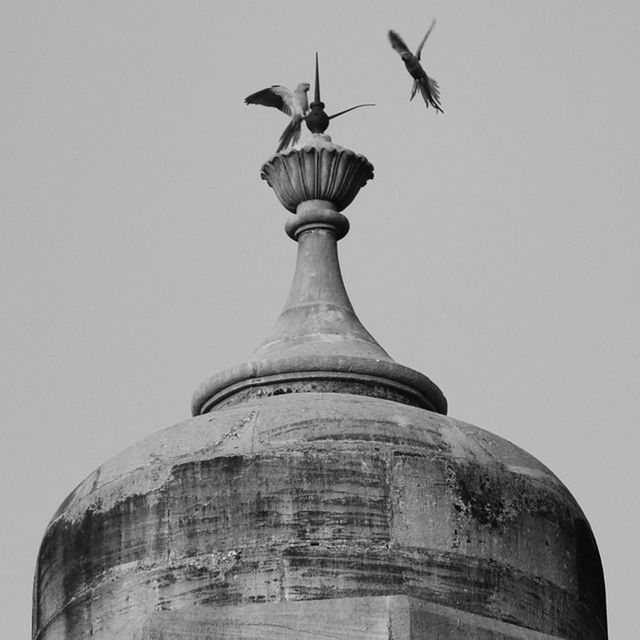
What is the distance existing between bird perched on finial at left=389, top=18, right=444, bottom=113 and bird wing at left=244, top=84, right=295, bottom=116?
111 cm

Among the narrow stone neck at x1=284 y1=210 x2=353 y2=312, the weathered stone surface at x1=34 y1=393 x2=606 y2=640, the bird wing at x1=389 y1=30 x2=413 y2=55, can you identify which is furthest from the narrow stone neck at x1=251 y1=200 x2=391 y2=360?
the bird wing at x1=389 y1=30 x2=413 y2=55

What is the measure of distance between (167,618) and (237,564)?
77cm

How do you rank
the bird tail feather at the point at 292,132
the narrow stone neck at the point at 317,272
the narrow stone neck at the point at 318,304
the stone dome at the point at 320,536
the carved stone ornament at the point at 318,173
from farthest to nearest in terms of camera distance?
1. the bird tail feather at the point at 292,132
2. the carved stone ornament at the point at 318,173
3. the narrow stone neck at the point at 317,272
4. the narrow stone neck at the point at 318,304
5. the stone dome at the point at 320,536

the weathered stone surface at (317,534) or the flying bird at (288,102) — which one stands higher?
the flying bird at (288,102)

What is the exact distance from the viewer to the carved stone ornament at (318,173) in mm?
23031

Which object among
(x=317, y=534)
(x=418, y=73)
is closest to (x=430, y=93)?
(x=418, y=73)

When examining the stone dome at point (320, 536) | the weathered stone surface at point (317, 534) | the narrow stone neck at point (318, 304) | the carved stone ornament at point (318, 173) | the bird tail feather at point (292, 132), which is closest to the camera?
the stone dome at point (320, 536)

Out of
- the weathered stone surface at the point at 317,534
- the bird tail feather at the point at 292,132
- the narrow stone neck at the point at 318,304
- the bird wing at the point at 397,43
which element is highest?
the bird wing at the point at 397,43

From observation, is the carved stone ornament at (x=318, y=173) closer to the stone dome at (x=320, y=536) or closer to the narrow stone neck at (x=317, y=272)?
the narrow stone neck at (x=317, y=272)

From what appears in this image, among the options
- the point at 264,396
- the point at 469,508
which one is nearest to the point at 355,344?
the point at 264,396

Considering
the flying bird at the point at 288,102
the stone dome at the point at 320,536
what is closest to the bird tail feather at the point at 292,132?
the flying bird at the point at 288,102

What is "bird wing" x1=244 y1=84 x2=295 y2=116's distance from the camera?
24344mm

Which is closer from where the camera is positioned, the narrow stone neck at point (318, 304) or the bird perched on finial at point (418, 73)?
the narrow stone neck at point (318, 304)

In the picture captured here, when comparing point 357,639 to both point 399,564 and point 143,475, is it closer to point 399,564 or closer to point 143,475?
point 399,564
